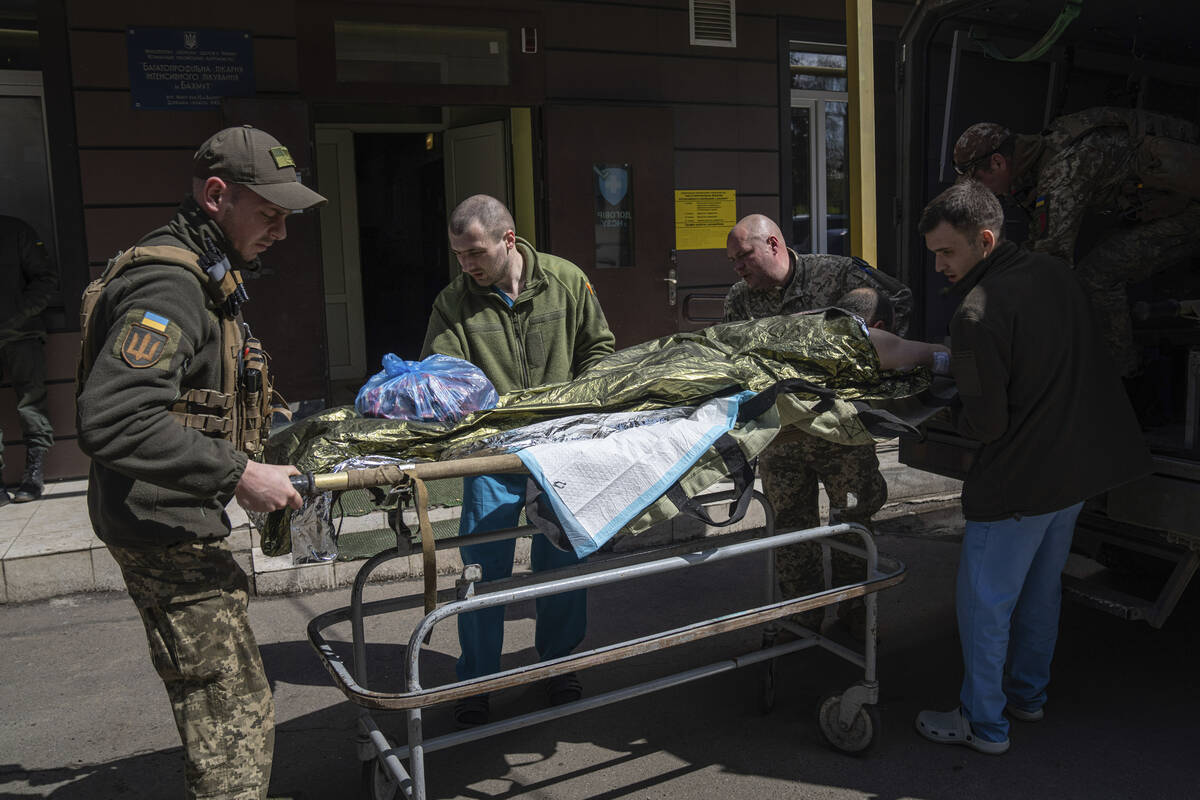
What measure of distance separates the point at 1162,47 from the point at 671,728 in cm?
468

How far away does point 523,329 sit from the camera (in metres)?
3.59

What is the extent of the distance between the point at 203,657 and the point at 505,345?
1.60 meters

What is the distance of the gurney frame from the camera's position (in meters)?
2.29

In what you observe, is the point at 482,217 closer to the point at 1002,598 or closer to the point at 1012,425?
the point at 1012,425

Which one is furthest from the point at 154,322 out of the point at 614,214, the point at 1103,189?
the point at 614,214

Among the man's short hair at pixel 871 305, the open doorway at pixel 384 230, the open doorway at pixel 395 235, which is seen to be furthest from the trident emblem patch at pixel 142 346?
the open doorway at pixel 395 235

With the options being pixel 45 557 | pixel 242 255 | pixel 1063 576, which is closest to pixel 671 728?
pixel 1063 576

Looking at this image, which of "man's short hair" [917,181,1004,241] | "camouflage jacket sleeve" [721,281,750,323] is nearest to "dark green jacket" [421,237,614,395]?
"camouflage jacket sleeve" [721,281,750,323]

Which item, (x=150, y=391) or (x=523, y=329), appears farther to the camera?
(x=523, y=329)

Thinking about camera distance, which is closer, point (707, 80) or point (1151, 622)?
point (1151, 622)

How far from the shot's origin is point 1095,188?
13.5 ft

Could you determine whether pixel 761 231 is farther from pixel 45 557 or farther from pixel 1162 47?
pixel 45 557

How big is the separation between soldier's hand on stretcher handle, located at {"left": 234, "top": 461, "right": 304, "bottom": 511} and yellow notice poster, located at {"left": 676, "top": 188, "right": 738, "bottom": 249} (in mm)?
5670

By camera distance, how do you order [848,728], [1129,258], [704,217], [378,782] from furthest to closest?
1. [704,217]
2. [1129,258]
3. [848,728]
4. [378,782]
